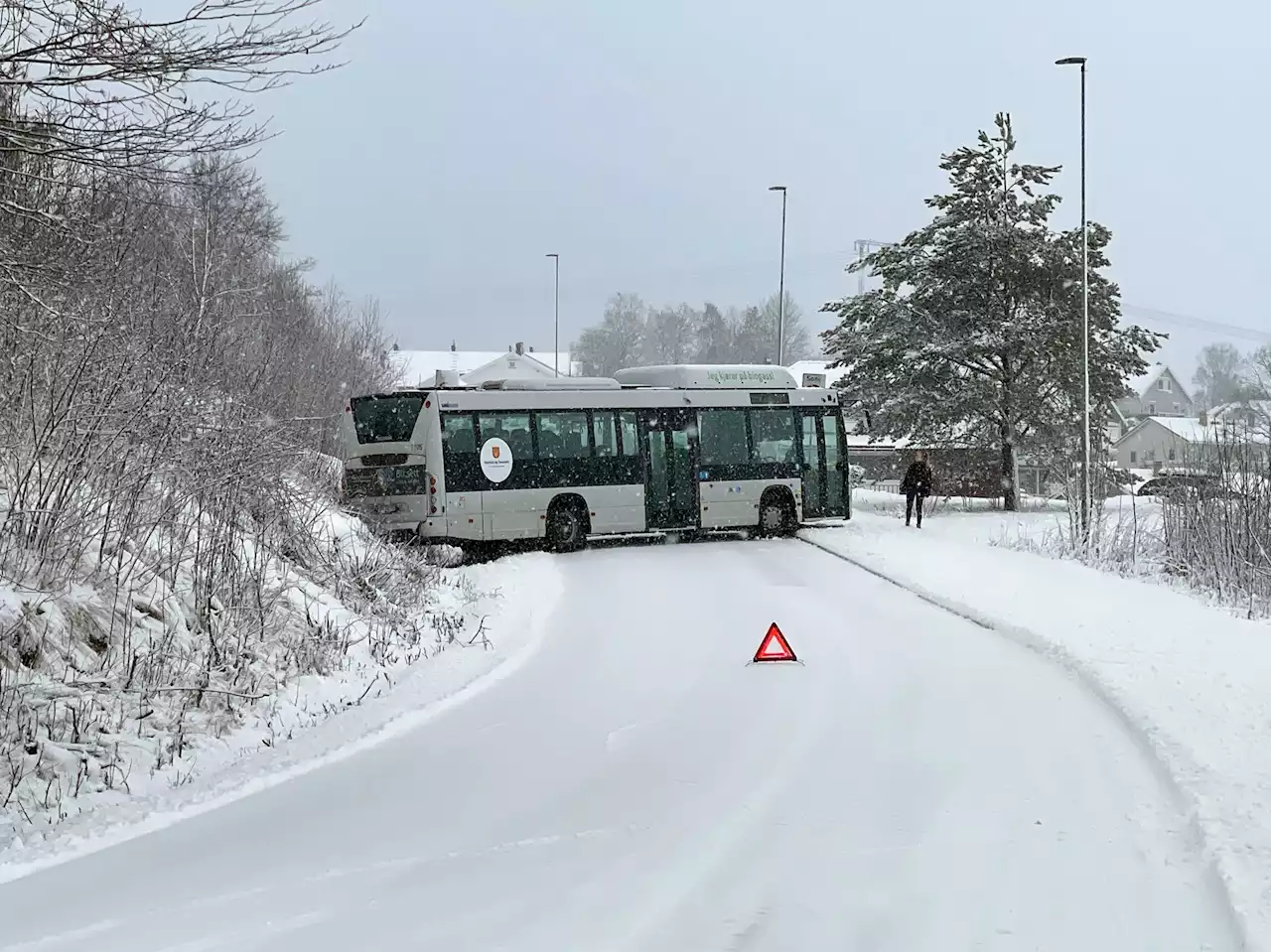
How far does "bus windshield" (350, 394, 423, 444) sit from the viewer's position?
24.6 meters

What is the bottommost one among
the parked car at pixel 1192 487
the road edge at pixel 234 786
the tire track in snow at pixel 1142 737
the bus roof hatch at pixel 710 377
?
the road edge at pixel 234 786

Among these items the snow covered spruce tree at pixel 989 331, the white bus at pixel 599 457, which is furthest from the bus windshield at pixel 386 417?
the snow covered spruce tree at pixel 989 331

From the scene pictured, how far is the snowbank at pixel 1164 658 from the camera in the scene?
7254 mm

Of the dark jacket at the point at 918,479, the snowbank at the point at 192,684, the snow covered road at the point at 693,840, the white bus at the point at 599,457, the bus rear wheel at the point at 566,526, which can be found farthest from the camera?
the dark jacket at the point at 918,479

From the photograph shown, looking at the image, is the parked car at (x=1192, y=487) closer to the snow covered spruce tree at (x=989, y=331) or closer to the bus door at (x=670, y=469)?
the bus door at (x=670, y=469)

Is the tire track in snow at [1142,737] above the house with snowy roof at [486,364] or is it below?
below

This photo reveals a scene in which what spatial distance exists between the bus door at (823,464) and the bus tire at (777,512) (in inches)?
14.2

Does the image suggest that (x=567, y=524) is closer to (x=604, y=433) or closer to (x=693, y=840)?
(x=604, y=433)

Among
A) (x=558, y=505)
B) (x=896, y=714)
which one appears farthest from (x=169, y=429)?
(x=558, y=505)

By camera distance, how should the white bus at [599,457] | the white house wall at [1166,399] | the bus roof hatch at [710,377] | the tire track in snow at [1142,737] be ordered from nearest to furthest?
the tire track in snow at [1142,737], the white bus at [599,457], the bus roof hatch at [710,377], the white house wall at [1166,399]

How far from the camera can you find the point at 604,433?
27047 millimetres

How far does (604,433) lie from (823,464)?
5.70 metres

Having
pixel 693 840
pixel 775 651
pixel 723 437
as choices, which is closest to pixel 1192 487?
pixel 723 437

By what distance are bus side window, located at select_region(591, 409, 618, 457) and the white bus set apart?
2 cm
